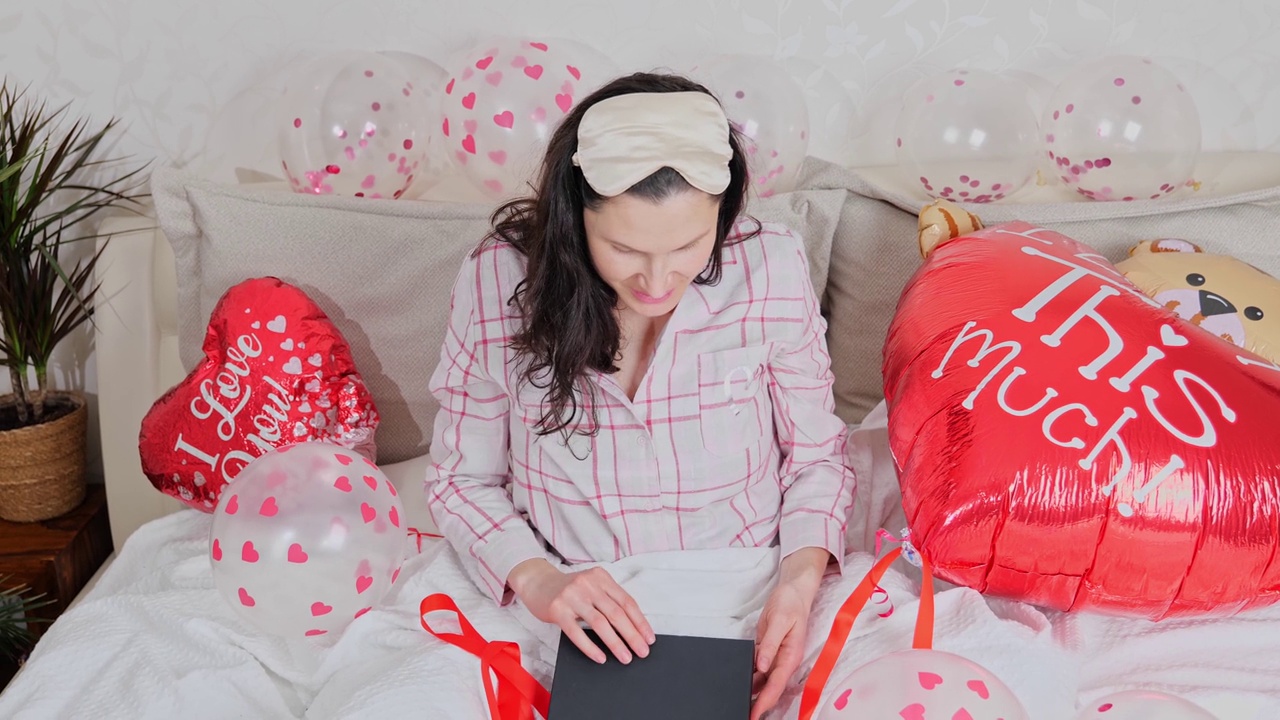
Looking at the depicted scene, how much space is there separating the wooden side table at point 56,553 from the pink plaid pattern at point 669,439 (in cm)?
83

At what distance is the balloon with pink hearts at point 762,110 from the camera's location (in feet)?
5.17

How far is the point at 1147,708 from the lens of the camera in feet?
2.84

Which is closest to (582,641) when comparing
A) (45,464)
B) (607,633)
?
(607,633)

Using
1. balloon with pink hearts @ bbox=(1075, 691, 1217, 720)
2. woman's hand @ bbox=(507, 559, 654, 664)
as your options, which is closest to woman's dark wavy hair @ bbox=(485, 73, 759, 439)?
woman's hand @ bbox=(507, 559, 654, 664)

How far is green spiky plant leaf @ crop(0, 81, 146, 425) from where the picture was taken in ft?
5.62

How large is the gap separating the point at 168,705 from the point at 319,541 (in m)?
0.23

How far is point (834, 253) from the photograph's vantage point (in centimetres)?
169

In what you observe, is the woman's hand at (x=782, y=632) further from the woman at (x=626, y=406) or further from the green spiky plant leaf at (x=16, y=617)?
the green spiky plant leaf at (x=16, y=617)

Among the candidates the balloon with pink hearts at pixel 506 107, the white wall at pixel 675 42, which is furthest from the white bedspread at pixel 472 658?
the white wall at pixel 675 42

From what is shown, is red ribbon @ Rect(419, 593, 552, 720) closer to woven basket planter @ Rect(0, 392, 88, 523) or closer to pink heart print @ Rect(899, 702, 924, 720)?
pink heart print @ Rect(899, 702, 924, 720)

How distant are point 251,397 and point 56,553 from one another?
0.54 meters

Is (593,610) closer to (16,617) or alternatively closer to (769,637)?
(769,637)

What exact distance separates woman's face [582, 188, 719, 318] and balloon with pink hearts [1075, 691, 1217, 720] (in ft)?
1.86

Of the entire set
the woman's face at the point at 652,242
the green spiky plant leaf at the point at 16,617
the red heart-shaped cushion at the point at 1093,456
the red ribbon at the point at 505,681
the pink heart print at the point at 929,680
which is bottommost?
the green spiky plant leaf at the point at 16,617
